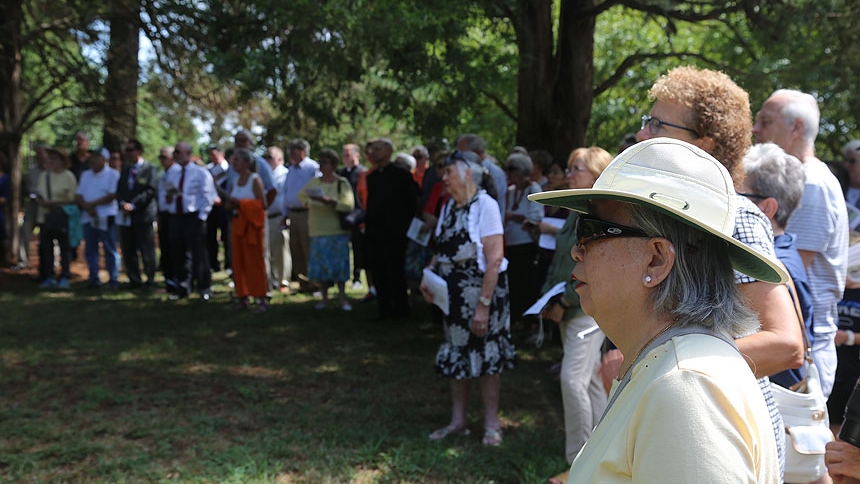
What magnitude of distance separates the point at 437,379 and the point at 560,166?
2.68 metres

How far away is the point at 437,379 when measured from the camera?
6.77m

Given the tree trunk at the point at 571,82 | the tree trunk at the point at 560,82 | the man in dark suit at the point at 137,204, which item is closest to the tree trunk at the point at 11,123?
the man in dark suit at the point at 137,204

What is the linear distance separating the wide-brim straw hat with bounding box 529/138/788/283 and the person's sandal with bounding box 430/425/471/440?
3.94m

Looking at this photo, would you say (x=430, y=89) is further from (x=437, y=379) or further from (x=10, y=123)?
(x=10, y=123)

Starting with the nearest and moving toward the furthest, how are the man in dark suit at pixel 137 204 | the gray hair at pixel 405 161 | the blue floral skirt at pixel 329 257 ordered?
Result: the blue floral skirt at pixel 329 257
the gray hair at pixel 405 161
the man in dark suit at pixel 137 204

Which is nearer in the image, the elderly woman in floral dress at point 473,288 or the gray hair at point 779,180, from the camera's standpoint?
the gray hair at point 779,180

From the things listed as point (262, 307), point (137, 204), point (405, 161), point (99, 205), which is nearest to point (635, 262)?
point (262, 307)

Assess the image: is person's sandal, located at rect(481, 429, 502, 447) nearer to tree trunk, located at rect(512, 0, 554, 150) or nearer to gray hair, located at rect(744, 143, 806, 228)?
gray hair, located at rect(744, 143, 806, 228)

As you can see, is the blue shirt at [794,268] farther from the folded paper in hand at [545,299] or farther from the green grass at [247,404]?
the green grass at [247,404]

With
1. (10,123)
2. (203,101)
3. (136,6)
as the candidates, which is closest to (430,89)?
(136,6)

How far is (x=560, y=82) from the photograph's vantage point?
9.41 m

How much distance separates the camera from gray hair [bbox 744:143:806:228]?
289 cm

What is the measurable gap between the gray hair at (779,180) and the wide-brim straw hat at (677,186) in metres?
1.48

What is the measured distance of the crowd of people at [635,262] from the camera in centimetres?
133
